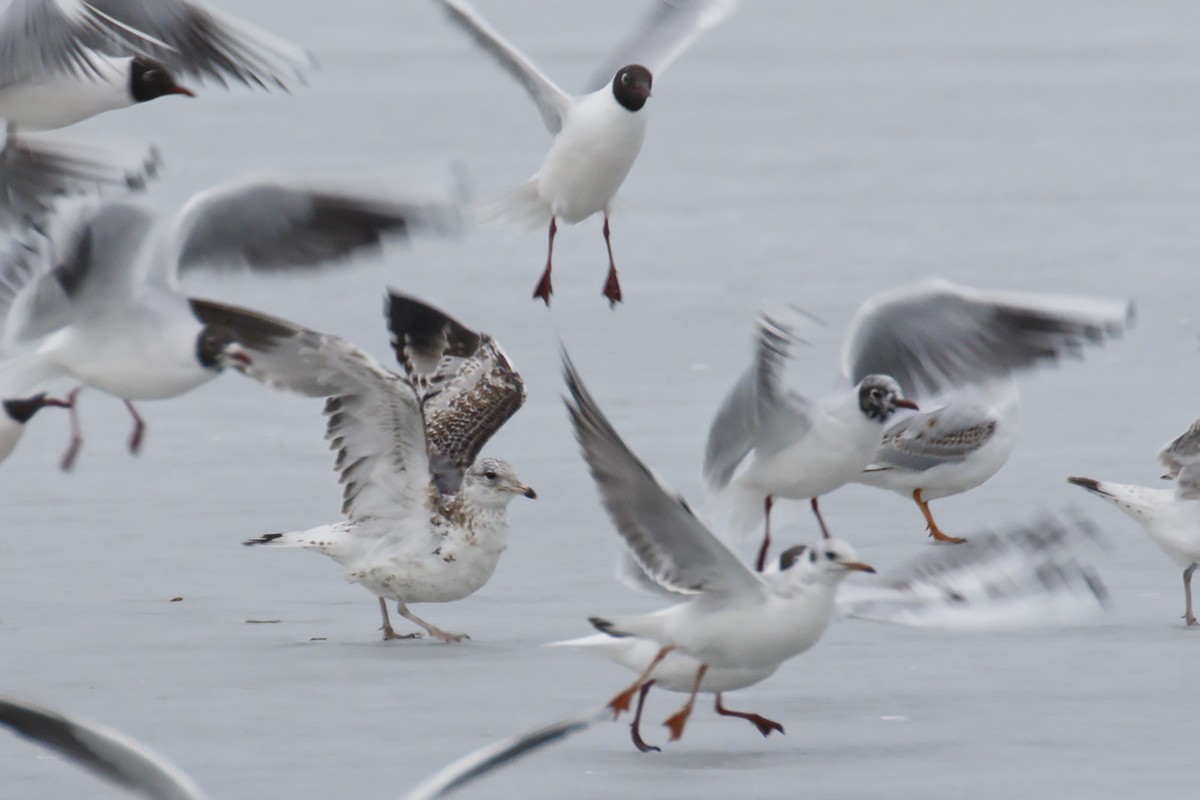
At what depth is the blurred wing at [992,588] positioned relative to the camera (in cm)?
467

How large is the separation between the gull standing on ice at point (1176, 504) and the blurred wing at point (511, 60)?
2.00 meters

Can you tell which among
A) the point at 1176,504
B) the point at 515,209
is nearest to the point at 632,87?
the point at 515,209

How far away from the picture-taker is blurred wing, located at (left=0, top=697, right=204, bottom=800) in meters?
3.01

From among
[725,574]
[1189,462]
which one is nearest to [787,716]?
[725,574]

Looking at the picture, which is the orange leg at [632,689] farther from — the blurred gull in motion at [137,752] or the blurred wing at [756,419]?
the blurred gull in motion at [137,752]

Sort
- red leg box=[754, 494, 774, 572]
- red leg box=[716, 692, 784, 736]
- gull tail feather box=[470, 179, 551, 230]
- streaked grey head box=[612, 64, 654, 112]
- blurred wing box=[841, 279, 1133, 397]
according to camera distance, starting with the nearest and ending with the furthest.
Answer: red leg box=[716, 692, 784, 736], red leg box=[754, 494, 774, 572], blurred wing box=[841, 279, 1133, 397], streaked grey head box=[612, 64, 654, 112], gull tail feather box=[470, 179, 551, 230]

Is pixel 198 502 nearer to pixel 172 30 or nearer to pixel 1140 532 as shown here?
pixel 172 30

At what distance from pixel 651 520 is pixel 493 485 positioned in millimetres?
1438

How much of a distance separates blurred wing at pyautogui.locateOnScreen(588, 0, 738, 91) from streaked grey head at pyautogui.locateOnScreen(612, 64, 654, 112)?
27.6 inches

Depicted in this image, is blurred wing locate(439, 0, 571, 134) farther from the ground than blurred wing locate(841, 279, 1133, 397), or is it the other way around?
blurred wing locate(439, 0, 571, 134)

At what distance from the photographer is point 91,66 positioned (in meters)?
6.49

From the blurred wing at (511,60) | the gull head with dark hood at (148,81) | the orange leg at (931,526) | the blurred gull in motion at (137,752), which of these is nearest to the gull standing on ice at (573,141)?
the blurred wing at (511,60)

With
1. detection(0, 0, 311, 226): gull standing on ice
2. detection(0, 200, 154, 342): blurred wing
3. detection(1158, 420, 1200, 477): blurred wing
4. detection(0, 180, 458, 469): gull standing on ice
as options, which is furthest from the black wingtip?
detection(1158, 420, 1200, 477): blurred wing

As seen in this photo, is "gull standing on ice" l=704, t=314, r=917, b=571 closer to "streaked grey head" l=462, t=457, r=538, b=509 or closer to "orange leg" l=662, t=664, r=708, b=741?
"streaked grey head" l=462, t=457, r=538, b=509
